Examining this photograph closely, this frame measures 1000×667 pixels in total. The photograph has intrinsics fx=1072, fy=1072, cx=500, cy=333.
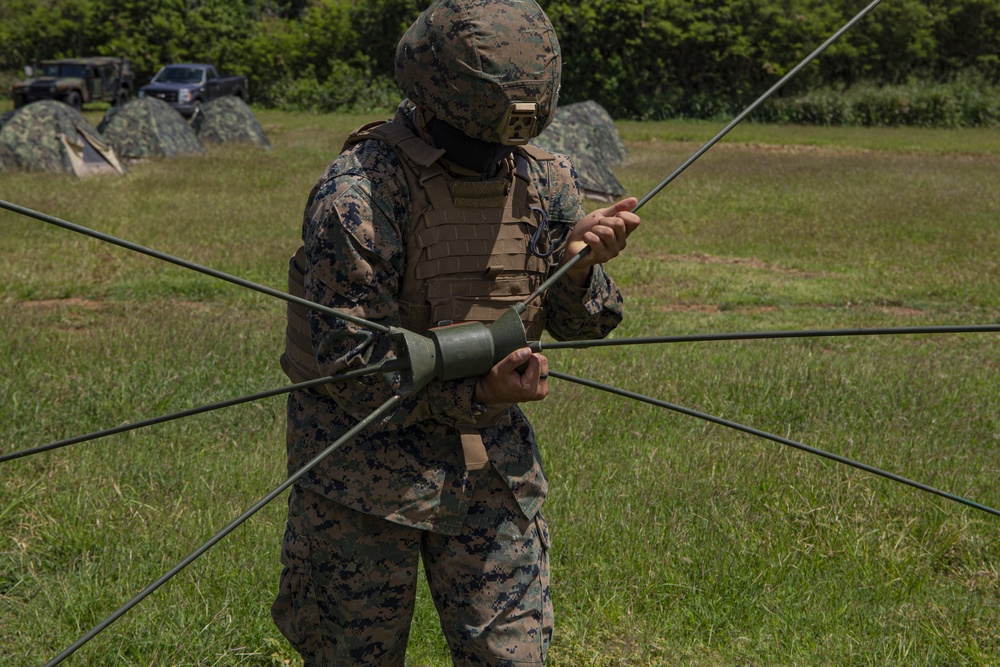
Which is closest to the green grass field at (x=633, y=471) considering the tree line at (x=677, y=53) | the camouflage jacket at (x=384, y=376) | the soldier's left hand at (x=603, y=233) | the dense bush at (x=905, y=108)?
the camouflage jacket at (x=384, y=376)

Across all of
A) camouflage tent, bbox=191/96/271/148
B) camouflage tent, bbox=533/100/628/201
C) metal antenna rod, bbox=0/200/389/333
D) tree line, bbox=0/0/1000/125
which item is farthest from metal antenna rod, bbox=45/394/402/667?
tree line, bbox=0/0/1000/125

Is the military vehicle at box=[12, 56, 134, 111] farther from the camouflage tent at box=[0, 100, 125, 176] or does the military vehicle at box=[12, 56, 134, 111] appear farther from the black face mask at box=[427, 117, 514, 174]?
the black face mask at box=[427, 117, 514, 174]

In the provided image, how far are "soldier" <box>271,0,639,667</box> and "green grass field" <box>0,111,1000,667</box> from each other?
0.89 meters

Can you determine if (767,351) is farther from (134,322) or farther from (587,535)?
(134,322)

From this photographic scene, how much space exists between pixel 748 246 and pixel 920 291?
2332mm

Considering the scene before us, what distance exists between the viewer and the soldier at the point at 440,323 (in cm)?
203

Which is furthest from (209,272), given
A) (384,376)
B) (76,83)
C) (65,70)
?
(65,70)

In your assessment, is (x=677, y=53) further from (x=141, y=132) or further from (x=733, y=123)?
(x=733, y=123)

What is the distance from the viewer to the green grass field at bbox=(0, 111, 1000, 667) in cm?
318

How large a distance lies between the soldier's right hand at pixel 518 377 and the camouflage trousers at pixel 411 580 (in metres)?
0.33

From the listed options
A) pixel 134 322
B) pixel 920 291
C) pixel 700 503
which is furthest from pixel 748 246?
pixel 700 503

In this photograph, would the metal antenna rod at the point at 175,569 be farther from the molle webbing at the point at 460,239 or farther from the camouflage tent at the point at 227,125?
the camouflage tent at the point at 227,125

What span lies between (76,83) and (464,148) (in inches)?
1065

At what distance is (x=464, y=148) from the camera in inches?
83.9
